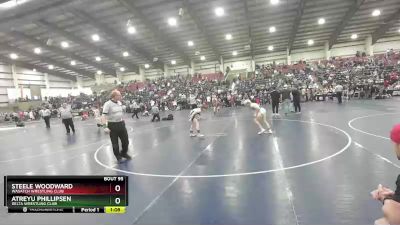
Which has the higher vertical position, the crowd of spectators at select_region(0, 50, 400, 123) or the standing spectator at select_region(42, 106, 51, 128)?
the crowd of spectators at select_region(0, 50, 400, 123)

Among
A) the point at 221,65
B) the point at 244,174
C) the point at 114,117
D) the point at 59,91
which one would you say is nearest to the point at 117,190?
the point at 244,174

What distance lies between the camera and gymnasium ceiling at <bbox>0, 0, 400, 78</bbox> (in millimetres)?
22141

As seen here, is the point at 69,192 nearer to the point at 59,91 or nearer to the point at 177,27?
the point at 177,27

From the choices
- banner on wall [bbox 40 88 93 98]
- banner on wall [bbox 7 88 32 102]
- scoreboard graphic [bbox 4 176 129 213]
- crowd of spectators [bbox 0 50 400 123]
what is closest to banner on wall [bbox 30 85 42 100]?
banner on wall [bbox 7 88 32 102]

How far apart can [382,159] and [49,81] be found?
161 feet

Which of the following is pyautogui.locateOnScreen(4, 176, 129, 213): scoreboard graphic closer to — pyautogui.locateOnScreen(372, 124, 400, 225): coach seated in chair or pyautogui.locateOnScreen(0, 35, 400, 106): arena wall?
pyautogui.locateOnScreen(372, 124, 400, 225): coach seated in chair

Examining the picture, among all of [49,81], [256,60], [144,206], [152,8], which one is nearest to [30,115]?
[49,81]

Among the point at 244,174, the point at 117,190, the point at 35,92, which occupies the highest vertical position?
the point at 35,92

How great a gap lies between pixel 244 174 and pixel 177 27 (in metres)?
24.1

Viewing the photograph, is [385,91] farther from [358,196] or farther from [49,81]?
[49,81]

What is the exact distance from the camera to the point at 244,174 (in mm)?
5551

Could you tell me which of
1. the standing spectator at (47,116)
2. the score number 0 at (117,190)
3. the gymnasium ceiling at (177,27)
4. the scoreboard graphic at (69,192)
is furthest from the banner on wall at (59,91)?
the score number 0 at (117,190)

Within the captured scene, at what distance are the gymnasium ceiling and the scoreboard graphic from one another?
17.8 metres

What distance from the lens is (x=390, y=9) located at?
26188 mm
